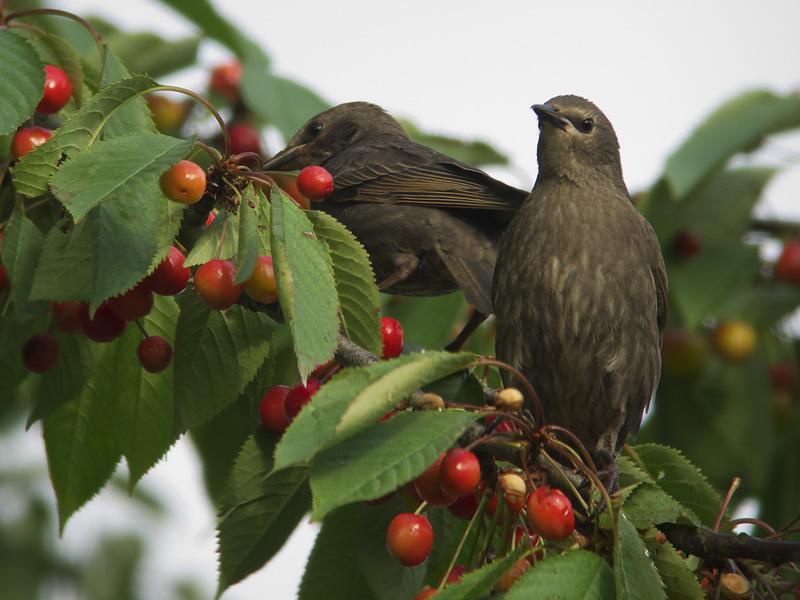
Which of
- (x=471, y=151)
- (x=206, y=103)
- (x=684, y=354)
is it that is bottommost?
(x=684, y=354)

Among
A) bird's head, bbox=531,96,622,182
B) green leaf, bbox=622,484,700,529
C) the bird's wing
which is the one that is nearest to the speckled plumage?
the bird's wing

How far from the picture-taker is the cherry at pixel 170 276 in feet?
9.99

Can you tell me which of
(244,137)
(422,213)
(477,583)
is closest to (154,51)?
(244,137)

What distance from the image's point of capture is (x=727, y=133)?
5609 mm

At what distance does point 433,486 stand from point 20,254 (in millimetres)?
1204

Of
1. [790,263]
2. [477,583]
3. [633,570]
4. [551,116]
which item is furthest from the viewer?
[790,263]

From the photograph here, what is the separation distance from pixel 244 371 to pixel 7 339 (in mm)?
658

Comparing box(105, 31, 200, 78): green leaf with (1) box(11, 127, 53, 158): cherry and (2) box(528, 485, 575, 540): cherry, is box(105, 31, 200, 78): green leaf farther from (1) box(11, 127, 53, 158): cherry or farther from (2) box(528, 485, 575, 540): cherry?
(2) box(528, 485, 575, 540): cherry

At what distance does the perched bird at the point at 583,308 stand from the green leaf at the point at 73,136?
1.88 meters

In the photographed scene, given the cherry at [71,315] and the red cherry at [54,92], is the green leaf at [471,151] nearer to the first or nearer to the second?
the red cherry at [54,92]

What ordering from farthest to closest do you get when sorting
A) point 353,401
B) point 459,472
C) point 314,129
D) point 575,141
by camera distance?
point 314,129
point 575,141
point 459,472
point 353,401

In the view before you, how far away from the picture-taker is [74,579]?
755 centimetres

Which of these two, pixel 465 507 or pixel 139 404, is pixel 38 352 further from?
pixel 465 507

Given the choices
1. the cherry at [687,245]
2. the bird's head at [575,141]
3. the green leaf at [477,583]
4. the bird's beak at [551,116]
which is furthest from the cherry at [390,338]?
the cherry at [687,245]
